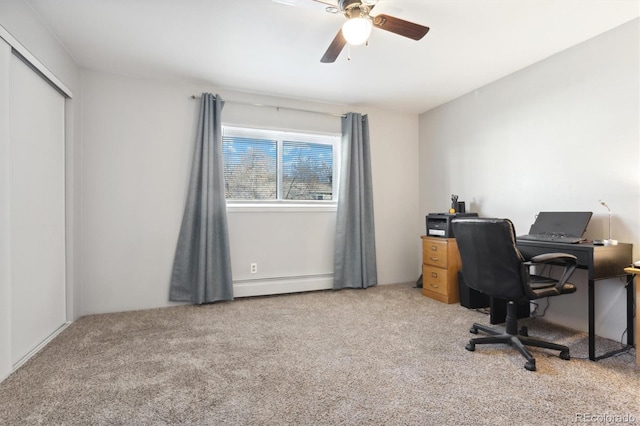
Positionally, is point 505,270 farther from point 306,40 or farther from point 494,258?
point 306,40

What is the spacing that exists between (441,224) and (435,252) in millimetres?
Result: 319

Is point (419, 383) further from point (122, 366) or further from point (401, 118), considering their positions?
point (401, 118)

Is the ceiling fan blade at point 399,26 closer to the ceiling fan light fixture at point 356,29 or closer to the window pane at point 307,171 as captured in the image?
the ceiling fan light fixture at point 356,29

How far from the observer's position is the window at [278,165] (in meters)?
3.52

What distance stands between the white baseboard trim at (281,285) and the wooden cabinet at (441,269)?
3.81 feet

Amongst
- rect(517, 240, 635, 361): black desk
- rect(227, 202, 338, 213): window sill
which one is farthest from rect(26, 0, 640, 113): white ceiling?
rect(517, 240, 635, 361): black desk

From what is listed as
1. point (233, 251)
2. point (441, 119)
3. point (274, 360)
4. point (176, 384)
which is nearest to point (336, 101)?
point (441, 119)

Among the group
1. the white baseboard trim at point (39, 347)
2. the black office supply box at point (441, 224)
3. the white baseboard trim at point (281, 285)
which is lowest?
the white baseboard trim at point (39, 347)

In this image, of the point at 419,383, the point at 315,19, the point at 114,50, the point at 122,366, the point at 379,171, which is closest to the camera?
the point at 419,383

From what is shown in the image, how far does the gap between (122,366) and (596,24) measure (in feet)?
13.1

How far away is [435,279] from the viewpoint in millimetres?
Answer: 3348

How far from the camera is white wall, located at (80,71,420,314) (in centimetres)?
291

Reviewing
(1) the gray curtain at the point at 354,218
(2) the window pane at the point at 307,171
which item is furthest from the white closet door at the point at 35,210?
(1) the gray curtain at the point at 354,218

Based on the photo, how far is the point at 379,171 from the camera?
4.06 m
